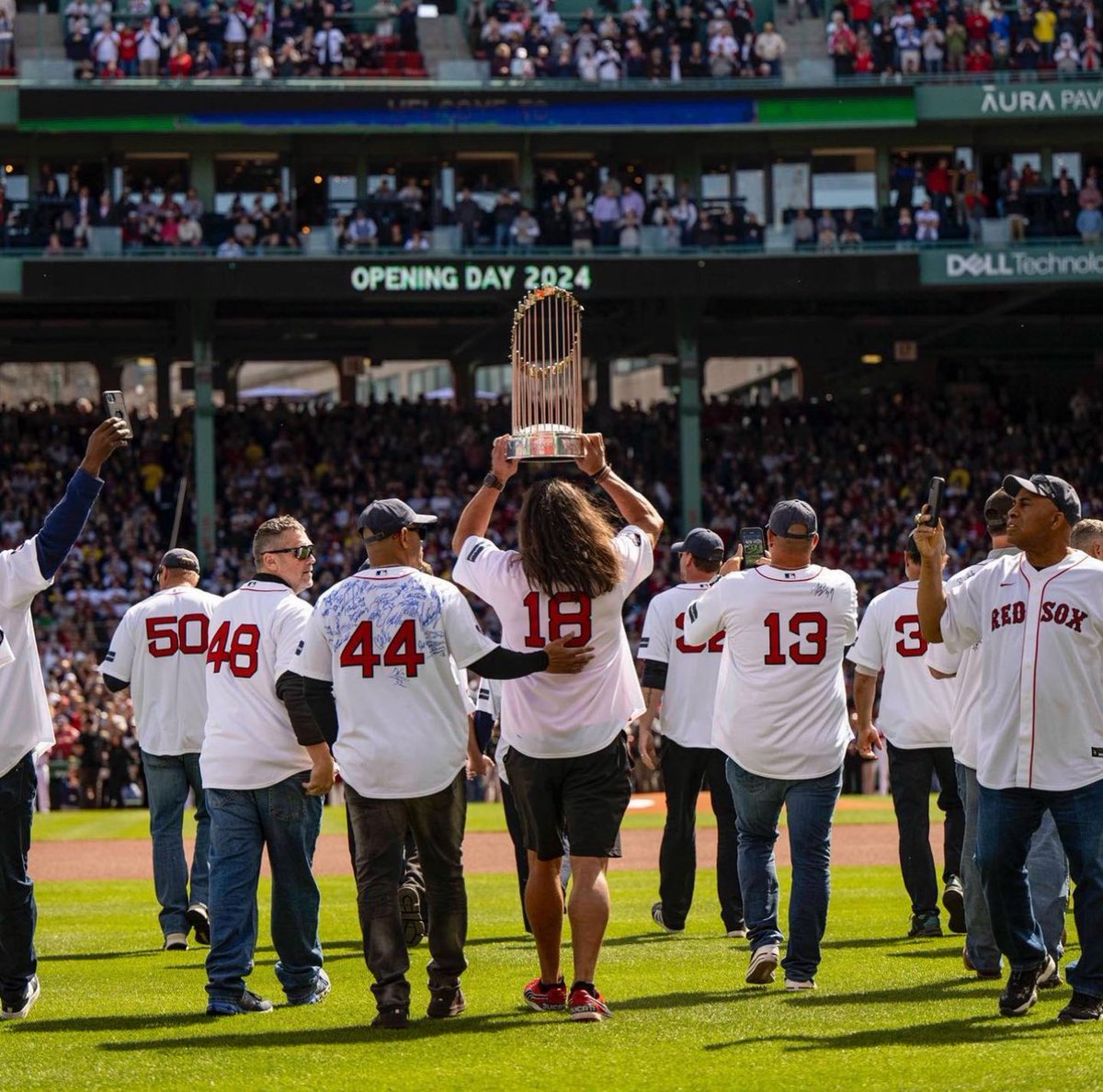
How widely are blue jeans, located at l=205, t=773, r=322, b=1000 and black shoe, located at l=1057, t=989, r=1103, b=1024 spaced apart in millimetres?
3201

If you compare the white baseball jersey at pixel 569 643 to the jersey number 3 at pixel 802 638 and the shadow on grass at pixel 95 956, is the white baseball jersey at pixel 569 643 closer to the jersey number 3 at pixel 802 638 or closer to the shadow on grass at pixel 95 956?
the jersey number 3 at pixel 802 638

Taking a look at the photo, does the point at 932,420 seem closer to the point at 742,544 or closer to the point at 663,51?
the point at 663,51

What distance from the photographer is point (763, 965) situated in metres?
8.66

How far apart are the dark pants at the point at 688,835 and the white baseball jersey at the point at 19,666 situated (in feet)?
13.8

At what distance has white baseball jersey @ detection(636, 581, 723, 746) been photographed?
1134 centimetres

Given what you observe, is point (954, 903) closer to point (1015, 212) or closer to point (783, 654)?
point (783, 654)

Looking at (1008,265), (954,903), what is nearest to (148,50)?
(1008,265)

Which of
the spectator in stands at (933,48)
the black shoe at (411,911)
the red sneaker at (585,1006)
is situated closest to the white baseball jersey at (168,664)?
the black shoe at (411,911)

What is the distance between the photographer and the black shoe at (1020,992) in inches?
298

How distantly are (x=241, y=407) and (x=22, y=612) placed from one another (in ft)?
109

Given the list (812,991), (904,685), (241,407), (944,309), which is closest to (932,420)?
(944,309)

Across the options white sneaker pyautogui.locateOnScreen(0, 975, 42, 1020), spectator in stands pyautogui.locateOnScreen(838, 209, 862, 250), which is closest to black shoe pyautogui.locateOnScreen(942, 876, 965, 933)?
white sneaker pyautogui.locateOnScreen(0, 975, 42, 1020)

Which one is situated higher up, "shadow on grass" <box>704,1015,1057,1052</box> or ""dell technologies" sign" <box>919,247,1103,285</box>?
""dell technologies" sign" <box>919,247,1103,285</box>

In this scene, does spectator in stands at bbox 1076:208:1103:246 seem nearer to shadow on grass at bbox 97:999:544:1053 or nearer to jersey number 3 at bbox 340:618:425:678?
jersey number 3 at bbox 340:618:425:678
